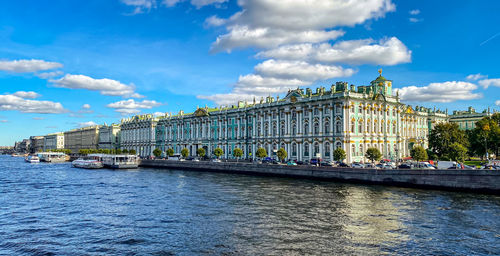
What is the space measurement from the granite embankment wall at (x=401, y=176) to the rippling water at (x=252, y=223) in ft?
4.65

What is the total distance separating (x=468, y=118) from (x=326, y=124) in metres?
54.1

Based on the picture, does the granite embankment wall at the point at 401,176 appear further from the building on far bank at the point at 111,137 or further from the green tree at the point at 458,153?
the building on far bank at the point at 111,137

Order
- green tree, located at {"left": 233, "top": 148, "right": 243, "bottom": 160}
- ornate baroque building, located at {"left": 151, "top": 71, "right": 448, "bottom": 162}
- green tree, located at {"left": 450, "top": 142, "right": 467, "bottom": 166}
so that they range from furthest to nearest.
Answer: green tree, located at {"left": 233, "top": 148, "right": 243, "bottom": 160} → ornate baroque building, located at {"left": 151, "top": 71, "right": 448, "bottom": 162} → green tree, located at {"left": 450, "top": 142, "right": 467, "bottom": 166}

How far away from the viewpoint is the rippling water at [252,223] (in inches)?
779

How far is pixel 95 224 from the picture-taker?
25359 millimetres

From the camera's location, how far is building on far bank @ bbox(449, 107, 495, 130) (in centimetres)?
9444

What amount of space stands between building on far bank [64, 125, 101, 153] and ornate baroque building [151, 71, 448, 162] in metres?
95.5

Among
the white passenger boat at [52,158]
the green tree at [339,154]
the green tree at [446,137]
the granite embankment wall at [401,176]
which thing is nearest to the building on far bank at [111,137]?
the white passenger boat at [52,158]

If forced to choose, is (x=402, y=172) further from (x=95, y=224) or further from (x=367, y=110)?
(x=95, y=224)

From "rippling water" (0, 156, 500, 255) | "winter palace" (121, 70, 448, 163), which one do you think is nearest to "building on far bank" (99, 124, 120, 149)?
"winter palace" (121, 70, 448, 163)

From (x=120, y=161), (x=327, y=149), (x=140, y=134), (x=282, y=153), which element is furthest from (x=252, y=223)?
(x=140, y=134)

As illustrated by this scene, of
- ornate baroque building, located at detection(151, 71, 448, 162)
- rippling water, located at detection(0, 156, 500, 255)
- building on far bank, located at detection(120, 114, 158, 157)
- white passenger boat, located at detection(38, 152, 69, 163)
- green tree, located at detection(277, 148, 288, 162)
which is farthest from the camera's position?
white passenger boat, located at detection(38, 152, 69, 163)

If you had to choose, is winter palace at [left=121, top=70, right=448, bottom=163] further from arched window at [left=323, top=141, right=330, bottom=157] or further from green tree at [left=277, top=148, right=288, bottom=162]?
green tree at [left=277, top=148, right=288, bottom=162]

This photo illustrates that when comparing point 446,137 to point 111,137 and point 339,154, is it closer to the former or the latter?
point 339,154
